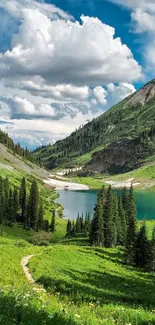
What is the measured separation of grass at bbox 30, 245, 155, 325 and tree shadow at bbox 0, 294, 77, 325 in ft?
2.61

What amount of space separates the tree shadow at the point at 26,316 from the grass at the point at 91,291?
0.79 meters

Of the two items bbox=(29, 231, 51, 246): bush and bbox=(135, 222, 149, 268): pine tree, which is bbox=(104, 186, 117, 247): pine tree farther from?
bbox=(135, 222, 149, 268): pine tree

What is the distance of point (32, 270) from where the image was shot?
29.0m

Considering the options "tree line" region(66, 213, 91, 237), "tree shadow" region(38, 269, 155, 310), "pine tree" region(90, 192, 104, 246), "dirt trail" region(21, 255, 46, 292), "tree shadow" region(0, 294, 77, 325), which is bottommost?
"tree line" region(66, 213, 91, 237)

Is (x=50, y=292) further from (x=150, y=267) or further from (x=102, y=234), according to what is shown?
(x=102, y=234)

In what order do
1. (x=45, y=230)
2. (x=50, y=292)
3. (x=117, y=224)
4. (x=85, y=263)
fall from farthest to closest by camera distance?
(x=45, y=230) < (x=117, y=224) < (x=85, y=263) < (x=50, y=292)

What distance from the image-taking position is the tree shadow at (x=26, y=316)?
10.9 m

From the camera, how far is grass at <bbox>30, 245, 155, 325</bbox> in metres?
15.8

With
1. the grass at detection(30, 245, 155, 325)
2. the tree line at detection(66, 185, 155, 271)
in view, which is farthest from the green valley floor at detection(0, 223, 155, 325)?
the tree line at detection(66, 185, 155, 271)

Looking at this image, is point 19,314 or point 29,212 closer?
point 19,314

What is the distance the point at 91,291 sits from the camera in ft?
87.7

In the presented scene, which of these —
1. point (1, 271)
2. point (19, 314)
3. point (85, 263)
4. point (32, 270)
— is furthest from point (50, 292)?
point (85, 263)

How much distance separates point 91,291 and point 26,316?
16.2 metres

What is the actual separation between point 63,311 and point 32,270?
1673 cm
